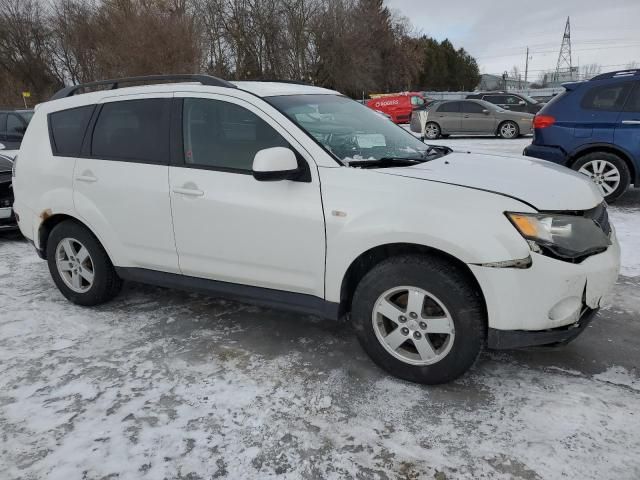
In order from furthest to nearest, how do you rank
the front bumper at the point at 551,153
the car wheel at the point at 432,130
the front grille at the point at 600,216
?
the car wheel at the point at 432,130, the front bumper at the point at 551,153, the front grille at the point at 600,216

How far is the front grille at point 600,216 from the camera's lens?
2729 millimetres

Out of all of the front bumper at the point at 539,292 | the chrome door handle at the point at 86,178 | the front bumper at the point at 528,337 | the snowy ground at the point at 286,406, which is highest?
the chrome door handle at the point at 86,178

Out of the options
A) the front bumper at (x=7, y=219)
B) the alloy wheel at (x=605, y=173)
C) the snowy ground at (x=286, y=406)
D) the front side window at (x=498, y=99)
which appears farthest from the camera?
the front side window at (x=498, y=99)

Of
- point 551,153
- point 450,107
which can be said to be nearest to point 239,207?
point 551,153

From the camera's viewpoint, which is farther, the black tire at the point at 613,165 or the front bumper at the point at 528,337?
the black tire at the point at 613,165

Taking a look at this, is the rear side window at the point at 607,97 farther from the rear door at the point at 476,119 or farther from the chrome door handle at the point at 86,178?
the rear door at the point at 476,119

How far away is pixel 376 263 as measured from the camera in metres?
2.92

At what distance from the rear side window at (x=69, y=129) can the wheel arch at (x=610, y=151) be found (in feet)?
19.6

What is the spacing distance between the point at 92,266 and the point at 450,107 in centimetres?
1575

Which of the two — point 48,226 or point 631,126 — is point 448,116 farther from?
point 48,226

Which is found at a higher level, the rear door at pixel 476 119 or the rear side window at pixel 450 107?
the rear side window at pixel 450 107

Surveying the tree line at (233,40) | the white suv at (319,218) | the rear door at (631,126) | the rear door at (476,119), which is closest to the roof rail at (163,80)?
the white suv at (319,218)

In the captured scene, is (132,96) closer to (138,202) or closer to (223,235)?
(138,202)

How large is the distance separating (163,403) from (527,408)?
1956 mm
